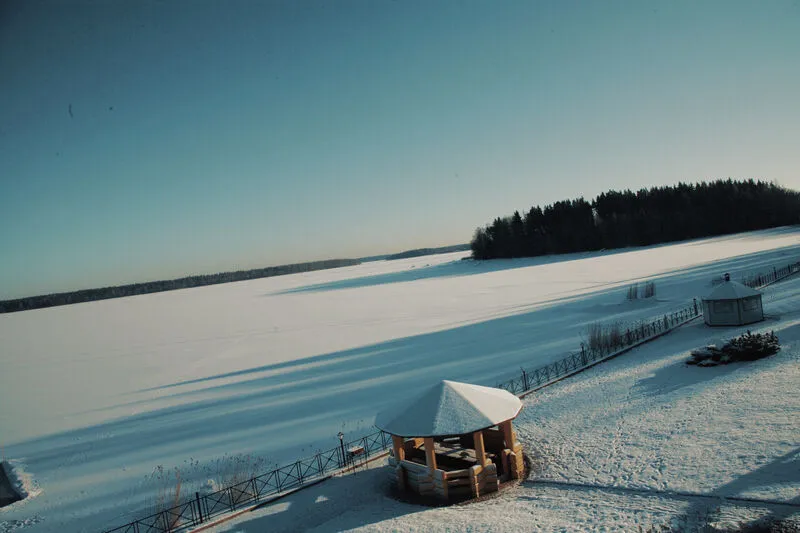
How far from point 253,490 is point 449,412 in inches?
228

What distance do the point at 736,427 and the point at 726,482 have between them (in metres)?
3.03

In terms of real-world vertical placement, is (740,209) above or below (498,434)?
above

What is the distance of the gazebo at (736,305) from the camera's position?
2183 centimetres

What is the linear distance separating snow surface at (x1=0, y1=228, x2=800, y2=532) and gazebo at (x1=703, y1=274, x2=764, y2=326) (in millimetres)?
3559

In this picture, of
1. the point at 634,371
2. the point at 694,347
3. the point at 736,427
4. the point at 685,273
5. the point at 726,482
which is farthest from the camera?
the point at 685,273

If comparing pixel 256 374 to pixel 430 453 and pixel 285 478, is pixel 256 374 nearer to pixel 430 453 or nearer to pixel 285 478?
pixel 285 478

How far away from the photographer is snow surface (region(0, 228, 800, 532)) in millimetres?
15008

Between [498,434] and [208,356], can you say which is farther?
[208,356]

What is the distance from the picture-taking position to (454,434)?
1005cm

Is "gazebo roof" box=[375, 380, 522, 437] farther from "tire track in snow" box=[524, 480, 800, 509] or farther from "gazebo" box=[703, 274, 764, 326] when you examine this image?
"gazebo" box=[703, 274, 764, 326]

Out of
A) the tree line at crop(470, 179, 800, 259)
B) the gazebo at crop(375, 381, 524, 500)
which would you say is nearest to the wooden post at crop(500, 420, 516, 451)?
the gazebo at crop(375, 381, 524, 500)

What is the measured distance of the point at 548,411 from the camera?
15.0 m

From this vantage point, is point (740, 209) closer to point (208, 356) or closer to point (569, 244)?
point (569, 244)

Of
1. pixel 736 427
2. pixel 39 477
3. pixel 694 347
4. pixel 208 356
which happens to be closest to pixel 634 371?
pixel 694 347
